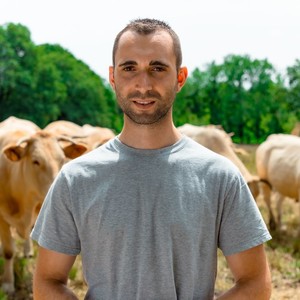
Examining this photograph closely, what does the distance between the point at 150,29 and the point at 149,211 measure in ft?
2.18

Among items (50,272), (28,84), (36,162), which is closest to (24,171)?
(36,162)

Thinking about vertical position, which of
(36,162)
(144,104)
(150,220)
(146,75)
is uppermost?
(146,75)

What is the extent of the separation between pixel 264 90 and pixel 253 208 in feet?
177

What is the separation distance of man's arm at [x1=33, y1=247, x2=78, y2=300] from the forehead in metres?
0.77

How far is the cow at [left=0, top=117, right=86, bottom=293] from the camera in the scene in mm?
6250

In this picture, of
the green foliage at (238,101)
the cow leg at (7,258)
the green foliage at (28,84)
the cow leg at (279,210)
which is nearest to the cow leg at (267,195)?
the cow leg at (279,210)

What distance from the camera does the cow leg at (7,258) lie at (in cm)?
692

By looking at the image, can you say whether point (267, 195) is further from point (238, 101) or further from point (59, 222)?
point (238, 101)

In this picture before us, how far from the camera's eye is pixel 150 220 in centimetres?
194

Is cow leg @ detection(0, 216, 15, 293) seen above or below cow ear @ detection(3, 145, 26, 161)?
below

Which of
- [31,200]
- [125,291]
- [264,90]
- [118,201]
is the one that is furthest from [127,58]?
[264,90]

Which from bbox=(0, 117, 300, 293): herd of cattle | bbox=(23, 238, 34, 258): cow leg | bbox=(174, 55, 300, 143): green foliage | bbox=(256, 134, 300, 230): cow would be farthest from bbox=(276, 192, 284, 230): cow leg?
bbox=(174, 55, 300, 143): green foliage

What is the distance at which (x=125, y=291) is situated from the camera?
196 cm

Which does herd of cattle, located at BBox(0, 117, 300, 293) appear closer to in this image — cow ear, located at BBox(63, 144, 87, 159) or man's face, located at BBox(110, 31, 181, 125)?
cow ear, located at BBox(63, 144, 87, 159)
